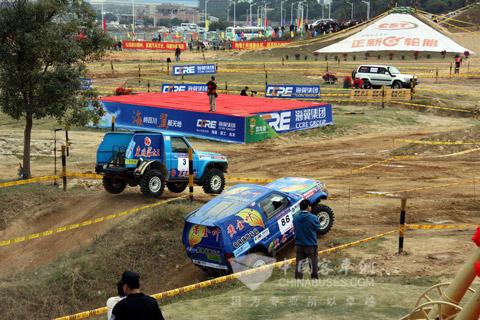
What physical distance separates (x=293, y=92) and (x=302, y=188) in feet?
87.7

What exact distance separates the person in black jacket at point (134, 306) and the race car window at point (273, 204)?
693 cm

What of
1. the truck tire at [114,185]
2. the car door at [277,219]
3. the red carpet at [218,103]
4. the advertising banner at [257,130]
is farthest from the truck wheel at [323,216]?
the red carpet at [218,103]

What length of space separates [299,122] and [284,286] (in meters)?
21.9

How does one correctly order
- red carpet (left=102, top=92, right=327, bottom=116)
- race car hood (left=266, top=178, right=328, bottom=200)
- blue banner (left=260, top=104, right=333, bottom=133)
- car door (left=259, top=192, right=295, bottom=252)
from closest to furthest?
car door (left=259, top=192, right=295, bottom=252)
race car hood (left=266, top=178, right=328, bottom=200)
blue banner (left=260, top=104, right=333, bottom=133)
red carpet (left=102, top=92, right=327, bottom=116)

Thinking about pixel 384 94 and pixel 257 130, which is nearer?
pixel 257 130

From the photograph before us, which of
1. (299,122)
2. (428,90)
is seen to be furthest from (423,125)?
(428,90)

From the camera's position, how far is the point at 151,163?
1838 centimetres

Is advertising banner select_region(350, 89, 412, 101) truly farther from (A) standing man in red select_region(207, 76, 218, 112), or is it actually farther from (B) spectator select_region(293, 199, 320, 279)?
(B) spectator select_region(293, 199, 320, 279)

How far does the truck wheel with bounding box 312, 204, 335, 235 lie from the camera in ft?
51.4

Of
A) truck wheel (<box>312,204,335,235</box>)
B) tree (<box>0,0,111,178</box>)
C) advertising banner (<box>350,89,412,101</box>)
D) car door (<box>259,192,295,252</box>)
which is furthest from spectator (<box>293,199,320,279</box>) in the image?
advertising banner (<box>350,89,412,101</box>)

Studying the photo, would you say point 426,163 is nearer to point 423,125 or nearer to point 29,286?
point 423,125

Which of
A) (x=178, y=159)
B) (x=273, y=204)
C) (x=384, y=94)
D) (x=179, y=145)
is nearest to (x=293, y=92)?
(x=384, y=94)

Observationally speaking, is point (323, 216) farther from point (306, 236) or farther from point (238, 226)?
point (306, 236)

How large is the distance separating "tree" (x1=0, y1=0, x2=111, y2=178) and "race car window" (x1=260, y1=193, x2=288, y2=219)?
8.80 m
